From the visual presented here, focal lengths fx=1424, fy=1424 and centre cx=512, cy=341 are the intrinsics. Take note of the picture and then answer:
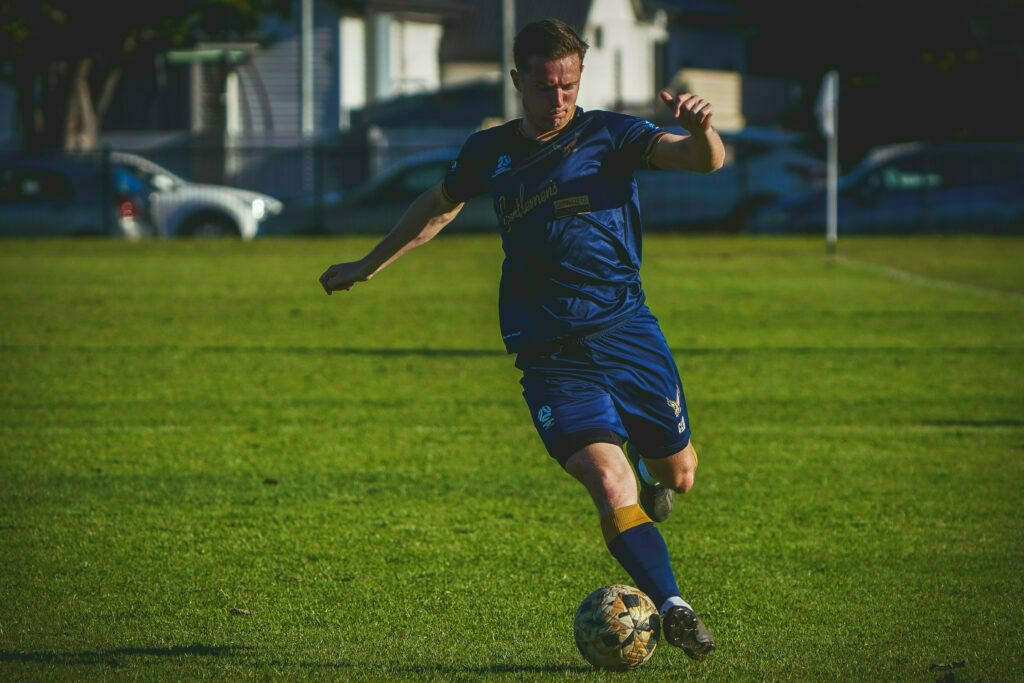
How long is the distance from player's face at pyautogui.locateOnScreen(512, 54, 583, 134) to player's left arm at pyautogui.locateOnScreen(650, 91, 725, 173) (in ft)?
1.05

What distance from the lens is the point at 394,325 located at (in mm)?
14719

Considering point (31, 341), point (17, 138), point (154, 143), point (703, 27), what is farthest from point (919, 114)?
point (31, 341)

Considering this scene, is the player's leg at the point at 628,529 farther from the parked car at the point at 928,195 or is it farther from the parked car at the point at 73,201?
the parked car at the point at 928,195

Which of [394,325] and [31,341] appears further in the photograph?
[394,325]

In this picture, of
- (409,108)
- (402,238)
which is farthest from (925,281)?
(409,108)

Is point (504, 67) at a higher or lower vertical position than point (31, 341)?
higher

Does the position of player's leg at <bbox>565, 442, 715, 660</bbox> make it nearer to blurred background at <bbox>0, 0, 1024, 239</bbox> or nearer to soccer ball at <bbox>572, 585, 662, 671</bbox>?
soccer ball at <bbox>572, 585, 662, 671</bbox>

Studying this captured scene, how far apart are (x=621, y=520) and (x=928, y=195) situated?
25072 mm

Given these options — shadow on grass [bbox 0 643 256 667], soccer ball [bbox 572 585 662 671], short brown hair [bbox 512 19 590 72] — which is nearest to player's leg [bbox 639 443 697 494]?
soccer ball [bbox 572 585 662 671]

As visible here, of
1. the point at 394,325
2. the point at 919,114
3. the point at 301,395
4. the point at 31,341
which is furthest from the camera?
the point at 919,114

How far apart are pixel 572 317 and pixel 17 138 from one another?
4104cm

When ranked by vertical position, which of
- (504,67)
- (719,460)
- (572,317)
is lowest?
(719,460)

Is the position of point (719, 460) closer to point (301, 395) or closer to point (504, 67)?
point (301, 395)

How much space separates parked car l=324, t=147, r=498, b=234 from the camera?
27391mm
